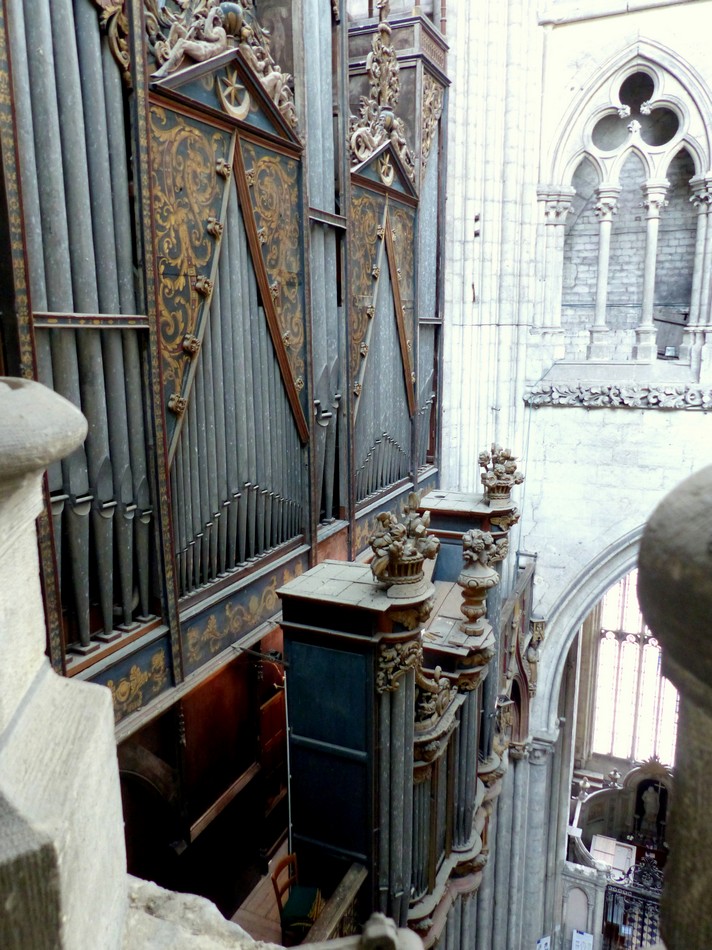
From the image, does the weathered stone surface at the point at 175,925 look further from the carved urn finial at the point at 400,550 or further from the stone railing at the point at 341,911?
the stone railing at the point at 341,911

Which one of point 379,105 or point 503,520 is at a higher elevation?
point 379,105

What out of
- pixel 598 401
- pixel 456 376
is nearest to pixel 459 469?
pixel 456 376

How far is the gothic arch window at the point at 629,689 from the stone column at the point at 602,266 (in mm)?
7969

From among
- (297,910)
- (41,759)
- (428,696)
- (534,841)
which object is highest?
(41,759)

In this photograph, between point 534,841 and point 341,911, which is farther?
point 534,841

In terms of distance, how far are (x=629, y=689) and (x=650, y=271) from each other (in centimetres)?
1000

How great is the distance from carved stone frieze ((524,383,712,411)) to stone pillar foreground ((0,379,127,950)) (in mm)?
7245

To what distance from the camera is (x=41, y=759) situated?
2.43ft

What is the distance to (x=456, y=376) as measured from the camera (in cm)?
750

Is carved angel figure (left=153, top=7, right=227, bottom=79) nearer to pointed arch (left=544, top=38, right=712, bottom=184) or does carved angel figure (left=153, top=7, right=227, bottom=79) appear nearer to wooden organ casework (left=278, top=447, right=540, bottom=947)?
wooden organ casework (left=278, top=447, right=540, bottom=947)

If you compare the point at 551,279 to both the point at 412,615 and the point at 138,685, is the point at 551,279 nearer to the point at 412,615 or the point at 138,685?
the point at 412,615

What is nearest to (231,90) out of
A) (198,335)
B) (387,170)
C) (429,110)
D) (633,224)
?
(198,335)

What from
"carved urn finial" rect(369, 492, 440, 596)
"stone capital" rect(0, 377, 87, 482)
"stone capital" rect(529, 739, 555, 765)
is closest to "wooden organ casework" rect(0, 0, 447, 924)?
"carved urn finial" rect(369, 492, 440, 596)

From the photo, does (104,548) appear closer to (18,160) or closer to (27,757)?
(18,160)
